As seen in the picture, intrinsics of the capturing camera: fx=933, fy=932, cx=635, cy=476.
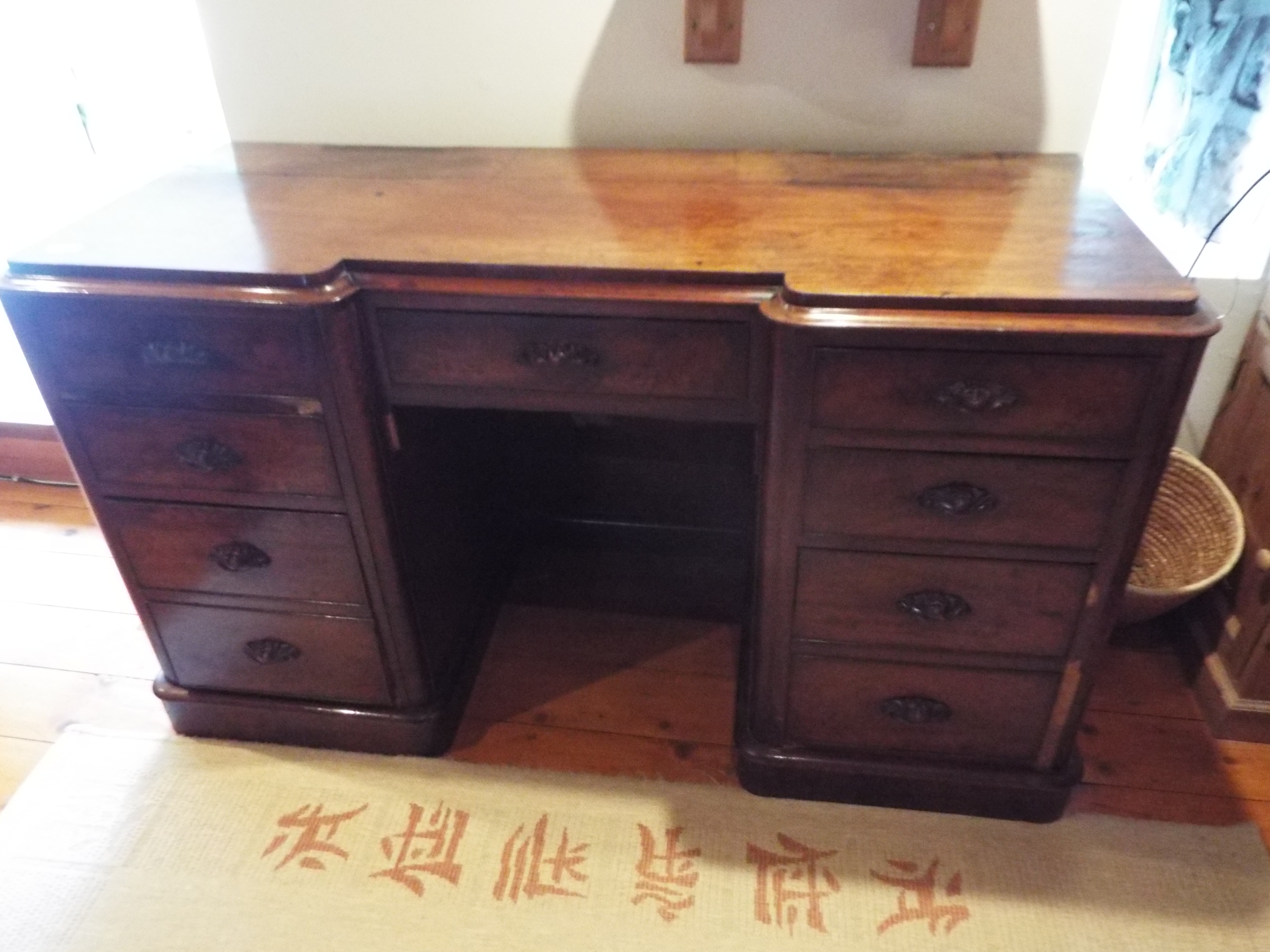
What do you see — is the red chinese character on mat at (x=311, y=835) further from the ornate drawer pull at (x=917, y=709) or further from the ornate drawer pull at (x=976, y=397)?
the ornate drawer pull at (x=976, y=397)

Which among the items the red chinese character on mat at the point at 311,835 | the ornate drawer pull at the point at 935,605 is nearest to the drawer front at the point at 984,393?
the ornate drawer pull at the point at 935,605

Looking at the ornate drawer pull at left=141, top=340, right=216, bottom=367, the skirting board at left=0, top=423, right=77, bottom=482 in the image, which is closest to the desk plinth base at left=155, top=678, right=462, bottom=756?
the ornate drawer pull at left=141, top=340, right=216, bottom=367

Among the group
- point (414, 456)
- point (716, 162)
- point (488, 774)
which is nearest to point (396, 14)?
point (716, 162)

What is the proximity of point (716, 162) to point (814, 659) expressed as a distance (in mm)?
718

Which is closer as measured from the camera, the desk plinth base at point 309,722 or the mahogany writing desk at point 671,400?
the mahogany writing desk at point 671,400

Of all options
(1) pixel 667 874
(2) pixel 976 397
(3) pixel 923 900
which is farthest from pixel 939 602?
(1) pixel 667 874

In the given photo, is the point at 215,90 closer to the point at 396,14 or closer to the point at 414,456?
the point at 396,14

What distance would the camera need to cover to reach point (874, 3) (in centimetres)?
132

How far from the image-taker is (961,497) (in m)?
1.05

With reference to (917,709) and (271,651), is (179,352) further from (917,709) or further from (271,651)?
(917,709)

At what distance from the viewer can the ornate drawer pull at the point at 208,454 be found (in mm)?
1169

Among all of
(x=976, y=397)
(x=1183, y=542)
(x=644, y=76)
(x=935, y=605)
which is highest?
(x=644, y=76)

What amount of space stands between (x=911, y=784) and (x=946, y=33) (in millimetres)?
1057

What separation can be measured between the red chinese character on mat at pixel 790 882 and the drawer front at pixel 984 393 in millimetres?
642
